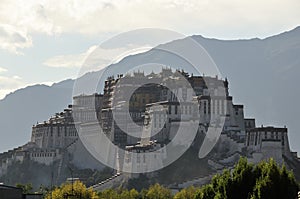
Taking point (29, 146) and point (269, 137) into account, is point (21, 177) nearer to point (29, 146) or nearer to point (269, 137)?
A: point (29, 146)

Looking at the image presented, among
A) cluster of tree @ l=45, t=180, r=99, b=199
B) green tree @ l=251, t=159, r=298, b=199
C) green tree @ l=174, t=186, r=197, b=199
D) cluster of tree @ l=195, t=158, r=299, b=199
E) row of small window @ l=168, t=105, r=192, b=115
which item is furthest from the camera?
row of small window @ l=168, t=105, r=192, b=115

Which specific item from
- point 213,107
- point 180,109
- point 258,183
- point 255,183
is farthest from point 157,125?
point 258,183

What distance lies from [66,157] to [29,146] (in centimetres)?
726

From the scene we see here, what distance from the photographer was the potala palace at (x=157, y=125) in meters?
79.2

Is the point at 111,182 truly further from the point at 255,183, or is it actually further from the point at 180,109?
the point at 255,183

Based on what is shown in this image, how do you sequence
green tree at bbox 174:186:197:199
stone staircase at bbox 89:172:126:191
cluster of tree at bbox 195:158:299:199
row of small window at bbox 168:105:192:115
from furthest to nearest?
row of small window at bbox 168:105:192:115 < stone staircase at bbox 89:172:126:191 < green tree at bbox 174:186:197:199 < cluster of tree at bbox 195:158:299:199

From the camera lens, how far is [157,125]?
8650 cm

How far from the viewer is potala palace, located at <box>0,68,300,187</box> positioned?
3118 inches

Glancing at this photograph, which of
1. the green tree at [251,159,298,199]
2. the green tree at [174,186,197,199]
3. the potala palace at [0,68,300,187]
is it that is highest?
the potala palace at [0,68,300,187]

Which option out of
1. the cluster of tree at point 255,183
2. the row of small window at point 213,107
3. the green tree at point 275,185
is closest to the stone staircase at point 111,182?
the row of small window at point 213,107

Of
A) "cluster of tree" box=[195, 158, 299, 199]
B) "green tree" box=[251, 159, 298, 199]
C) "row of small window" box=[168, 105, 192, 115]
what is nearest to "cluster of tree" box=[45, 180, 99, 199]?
"cluster of tree" box=[195, 158, 299, 199]

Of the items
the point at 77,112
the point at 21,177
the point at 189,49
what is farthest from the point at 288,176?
the point at 189,49

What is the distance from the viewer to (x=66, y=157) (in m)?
95.7

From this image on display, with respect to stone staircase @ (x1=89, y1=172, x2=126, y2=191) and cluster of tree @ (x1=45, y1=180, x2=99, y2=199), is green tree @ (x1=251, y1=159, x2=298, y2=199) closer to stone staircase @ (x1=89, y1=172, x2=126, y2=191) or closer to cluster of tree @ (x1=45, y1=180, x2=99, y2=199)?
cluster of tree @ (x1=45, y1=180, x2=99, y2=199)
